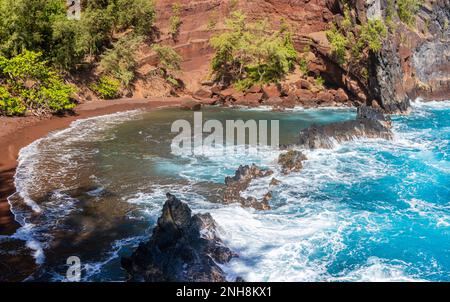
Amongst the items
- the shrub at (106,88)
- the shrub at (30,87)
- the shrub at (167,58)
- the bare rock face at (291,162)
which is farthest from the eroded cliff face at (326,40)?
the bare rock face at (291,162)

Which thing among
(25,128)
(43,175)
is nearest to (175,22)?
(25,128)

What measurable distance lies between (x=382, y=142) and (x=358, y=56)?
18573mm

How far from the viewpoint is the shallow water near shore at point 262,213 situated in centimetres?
1238

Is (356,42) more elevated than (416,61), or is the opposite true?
(356,42)

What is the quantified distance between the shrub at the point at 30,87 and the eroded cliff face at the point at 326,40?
17052mm

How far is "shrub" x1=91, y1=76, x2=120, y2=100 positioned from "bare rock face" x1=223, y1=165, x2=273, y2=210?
26622 mm

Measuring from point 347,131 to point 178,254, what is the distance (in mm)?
21902

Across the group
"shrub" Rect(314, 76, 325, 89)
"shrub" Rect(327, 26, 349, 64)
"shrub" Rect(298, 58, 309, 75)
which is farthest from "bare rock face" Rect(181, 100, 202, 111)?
"shrub" Rect(327, 26, 349, 64)

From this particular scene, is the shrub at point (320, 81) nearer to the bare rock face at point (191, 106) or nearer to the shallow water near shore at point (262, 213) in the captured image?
the bare rock face at point (191, 106)

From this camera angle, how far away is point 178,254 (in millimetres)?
11414

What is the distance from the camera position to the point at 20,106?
31828 mm

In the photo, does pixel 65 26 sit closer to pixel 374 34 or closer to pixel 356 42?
pixel 356 42

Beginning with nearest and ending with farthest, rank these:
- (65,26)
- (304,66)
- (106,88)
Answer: (65,26) → (106,88) → (304,66)

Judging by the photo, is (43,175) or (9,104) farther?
(9,104)
